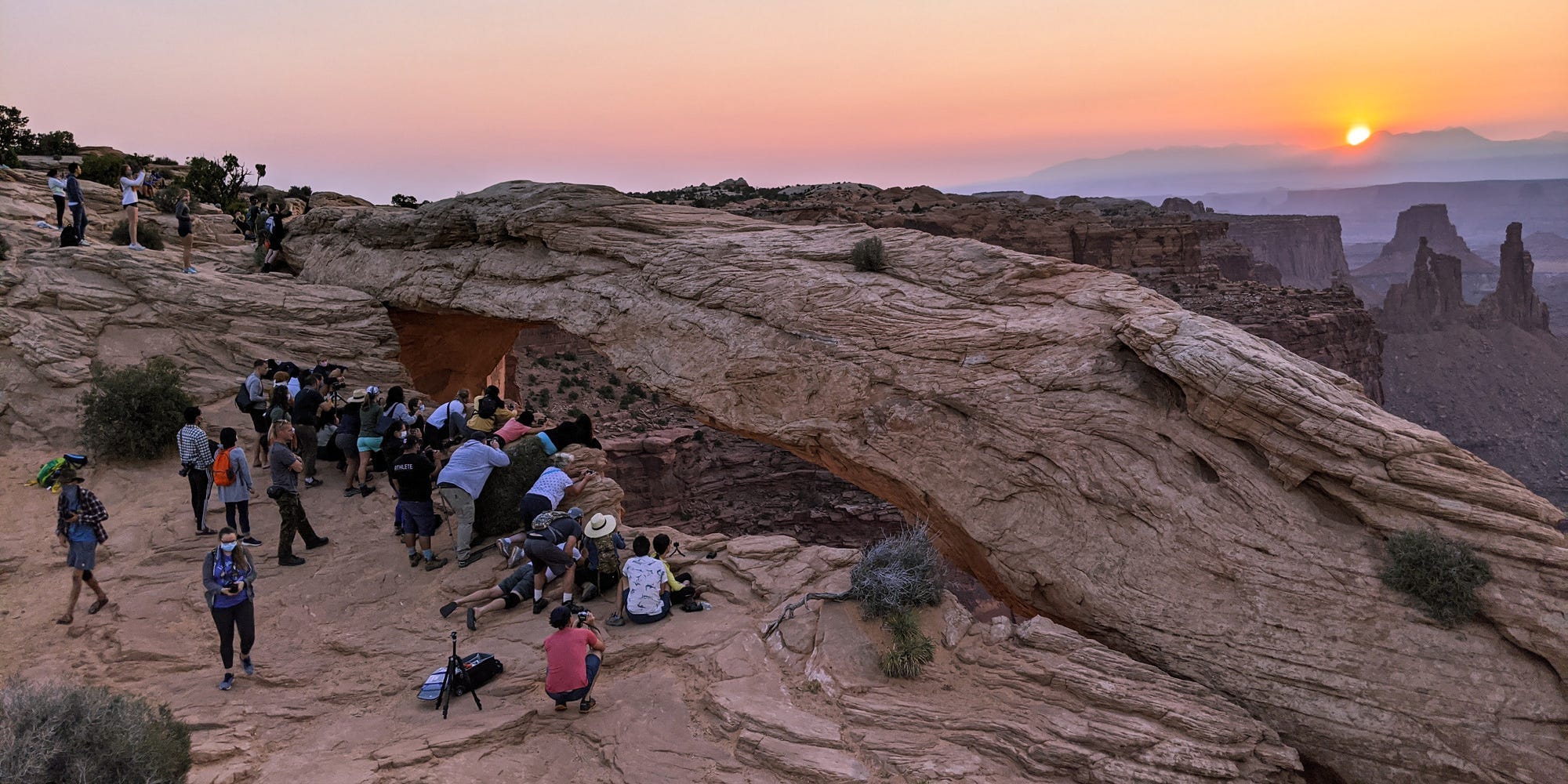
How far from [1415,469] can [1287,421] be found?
4.27 ft

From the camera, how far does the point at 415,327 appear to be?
20.0 m

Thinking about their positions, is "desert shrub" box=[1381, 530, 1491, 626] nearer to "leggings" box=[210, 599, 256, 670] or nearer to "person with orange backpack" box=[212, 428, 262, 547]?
"leggings" box=[210, 599, 256, 670]

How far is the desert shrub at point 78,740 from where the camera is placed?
5.35 meters

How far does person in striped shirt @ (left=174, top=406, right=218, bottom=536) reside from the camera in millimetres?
11703

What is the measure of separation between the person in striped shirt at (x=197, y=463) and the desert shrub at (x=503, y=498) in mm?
3883

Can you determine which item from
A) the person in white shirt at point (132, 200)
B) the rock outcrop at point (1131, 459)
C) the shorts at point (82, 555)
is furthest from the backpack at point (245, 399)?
the person in white shirt at point (132, 200)

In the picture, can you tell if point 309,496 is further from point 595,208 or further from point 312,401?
point 595,208

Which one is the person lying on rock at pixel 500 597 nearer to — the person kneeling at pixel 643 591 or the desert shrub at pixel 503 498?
the person kneeling at pixel 643 591

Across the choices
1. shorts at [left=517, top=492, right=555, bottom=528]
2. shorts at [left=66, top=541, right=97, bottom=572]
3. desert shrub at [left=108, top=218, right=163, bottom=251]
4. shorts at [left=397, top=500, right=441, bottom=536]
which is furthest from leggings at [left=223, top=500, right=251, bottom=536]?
desert shrub at [left=108, top=218, right=163, bottom=251]

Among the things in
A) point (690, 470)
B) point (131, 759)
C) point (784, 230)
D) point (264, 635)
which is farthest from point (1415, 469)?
point (690, 470)

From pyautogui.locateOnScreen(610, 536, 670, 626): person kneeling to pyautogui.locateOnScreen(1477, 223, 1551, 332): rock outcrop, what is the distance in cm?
8737

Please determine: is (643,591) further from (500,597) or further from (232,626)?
(232,626)

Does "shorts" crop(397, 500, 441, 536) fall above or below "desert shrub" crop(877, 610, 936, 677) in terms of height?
above

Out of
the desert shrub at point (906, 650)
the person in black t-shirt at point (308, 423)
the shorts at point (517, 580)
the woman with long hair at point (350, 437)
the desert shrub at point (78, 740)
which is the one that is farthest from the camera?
the woman with long hair at point (350, 437)
